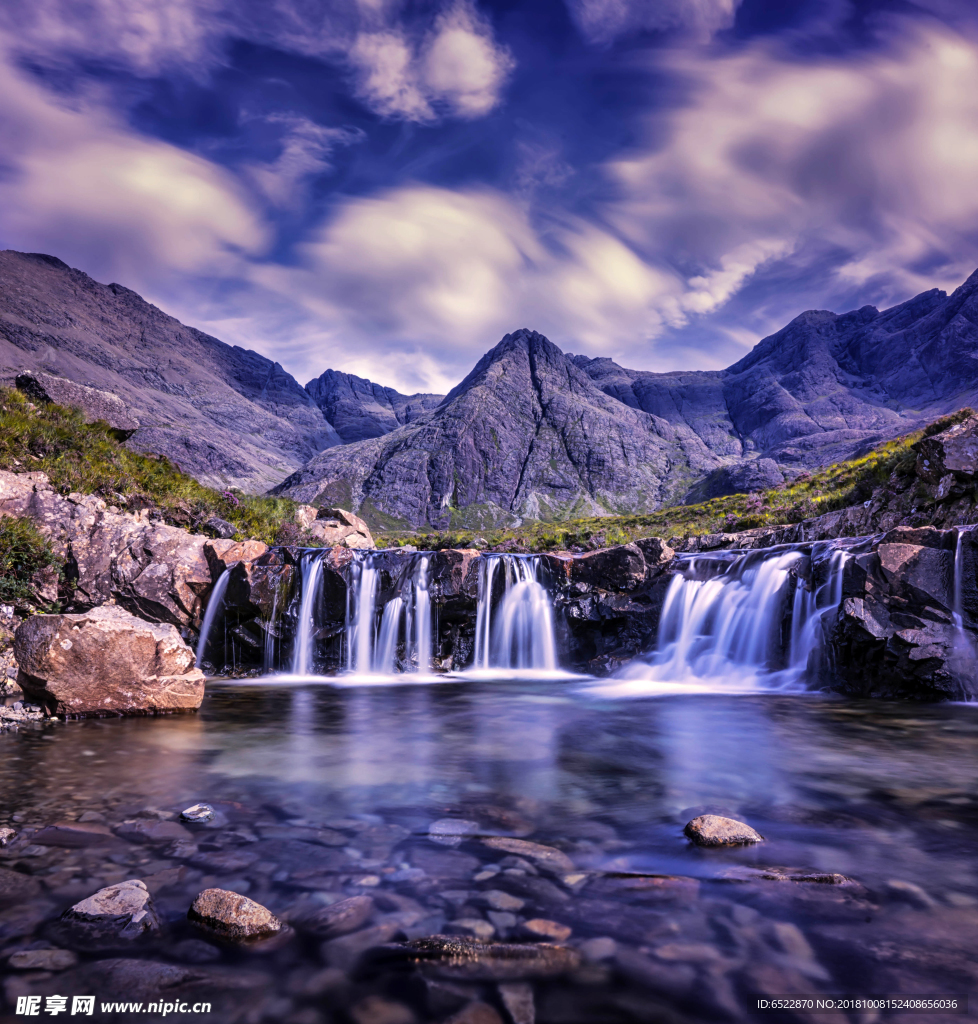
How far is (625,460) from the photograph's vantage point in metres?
194

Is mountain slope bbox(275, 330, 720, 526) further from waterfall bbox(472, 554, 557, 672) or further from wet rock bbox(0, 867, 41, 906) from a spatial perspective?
wet rock bbox(0, 867, 41, 906)

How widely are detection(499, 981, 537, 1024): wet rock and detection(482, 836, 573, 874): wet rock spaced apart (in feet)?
5.01

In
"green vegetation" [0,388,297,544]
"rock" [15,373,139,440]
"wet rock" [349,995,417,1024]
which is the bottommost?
"wet rock" [349,995,417,1024]

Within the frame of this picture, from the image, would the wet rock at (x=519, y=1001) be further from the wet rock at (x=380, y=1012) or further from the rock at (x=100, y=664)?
the rock at (x=100, y=664)

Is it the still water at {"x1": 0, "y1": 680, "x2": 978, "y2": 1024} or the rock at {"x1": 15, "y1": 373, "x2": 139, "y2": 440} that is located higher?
the rock at {"x1": 15, "y1": 373, "x2": 139, "y2": 440}

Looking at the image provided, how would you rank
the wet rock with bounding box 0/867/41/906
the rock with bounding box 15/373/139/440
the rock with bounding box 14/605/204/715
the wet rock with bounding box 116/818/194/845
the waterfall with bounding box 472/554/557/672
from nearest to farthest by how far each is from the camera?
1. the wet rock with bounding box 0/867/41/906
2. the wet rock with bounding box 116/818/194/845
3. the rock with bounding box 14/605/204/715
4. the waterfall with bounding box 472/554/557/672
5. the rock with bounding box 15/373/139/440

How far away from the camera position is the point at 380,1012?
3.13m

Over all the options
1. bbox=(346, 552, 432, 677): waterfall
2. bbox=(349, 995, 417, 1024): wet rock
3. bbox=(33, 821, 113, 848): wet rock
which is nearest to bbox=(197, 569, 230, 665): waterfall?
bbox=(346, 552, 432, 677): waterfall

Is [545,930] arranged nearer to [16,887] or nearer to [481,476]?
[16,887]

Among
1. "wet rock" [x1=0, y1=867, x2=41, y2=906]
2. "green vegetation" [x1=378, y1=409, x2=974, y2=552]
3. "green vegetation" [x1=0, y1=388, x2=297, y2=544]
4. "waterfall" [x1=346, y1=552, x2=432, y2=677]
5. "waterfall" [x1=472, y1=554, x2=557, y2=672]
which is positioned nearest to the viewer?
"wet rock" [x1=0, y1=867, x2=41, y2=906]

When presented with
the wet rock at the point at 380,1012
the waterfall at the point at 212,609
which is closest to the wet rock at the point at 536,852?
Answer: the wet rock at the point at 380,1012

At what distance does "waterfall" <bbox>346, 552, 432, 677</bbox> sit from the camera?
20344mm

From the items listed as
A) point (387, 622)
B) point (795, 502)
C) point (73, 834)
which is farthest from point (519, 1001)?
point (795, 502)

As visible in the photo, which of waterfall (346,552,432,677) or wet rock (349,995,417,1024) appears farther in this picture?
waterfall (346,552,432,677)
